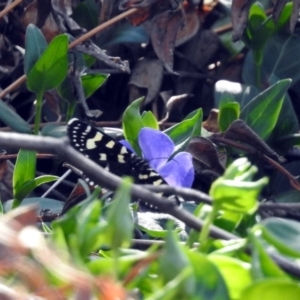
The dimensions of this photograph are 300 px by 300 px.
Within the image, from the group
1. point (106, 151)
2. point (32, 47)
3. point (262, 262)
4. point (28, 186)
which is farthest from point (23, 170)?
point (262, 262)

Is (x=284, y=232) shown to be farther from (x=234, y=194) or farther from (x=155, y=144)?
(x=155, y=144)

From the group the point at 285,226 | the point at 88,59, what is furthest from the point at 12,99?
the point at 285,226

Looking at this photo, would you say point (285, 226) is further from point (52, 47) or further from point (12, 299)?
point (52, 47)

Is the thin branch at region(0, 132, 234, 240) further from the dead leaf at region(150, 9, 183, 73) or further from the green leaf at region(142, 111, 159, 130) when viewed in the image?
the dead leaf at region(150, 9, 183, 73)

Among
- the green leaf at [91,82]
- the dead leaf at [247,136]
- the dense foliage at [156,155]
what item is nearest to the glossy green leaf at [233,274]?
the dense foliage at [156,155]

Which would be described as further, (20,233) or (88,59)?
(88,59)

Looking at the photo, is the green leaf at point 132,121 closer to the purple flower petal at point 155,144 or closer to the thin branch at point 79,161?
the purple flower petal at point 155,144
